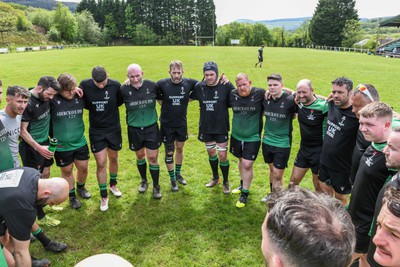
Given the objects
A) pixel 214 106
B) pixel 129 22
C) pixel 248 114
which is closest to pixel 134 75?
pixel 214 106

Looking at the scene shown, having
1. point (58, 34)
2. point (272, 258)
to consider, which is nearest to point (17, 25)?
point (58, 34)

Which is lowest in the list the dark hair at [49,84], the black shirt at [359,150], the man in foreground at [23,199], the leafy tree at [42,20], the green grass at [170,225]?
the green grass at [170,225]

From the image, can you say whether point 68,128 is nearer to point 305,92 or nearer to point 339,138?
point 305,92

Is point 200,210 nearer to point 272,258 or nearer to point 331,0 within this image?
point 272,258

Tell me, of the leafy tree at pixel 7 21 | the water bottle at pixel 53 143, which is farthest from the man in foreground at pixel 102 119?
the leafy tree at pixel 7 21

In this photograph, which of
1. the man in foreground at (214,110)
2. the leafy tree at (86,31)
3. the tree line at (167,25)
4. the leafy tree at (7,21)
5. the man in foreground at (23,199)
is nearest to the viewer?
the man in foreground at (23,199)

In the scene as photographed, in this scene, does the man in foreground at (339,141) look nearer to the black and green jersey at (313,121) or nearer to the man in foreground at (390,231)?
the black and green jersey at (313,121)

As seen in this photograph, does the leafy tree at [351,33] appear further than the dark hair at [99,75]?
Yes

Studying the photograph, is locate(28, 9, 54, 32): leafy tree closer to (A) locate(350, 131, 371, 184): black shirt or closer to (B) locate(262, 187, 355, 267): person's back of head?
(A) locate(350, 131, 371, 184): black shirt

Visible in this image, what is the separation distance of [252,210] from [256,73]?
18.2m

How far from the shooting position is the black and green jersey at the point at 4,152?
14.6ft

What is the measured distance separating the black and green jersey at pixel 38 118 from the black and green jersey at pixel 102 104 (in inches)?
32.0

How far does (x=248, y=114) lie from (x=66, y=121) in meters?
3.67

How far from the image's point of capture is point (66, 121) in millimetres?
5766
